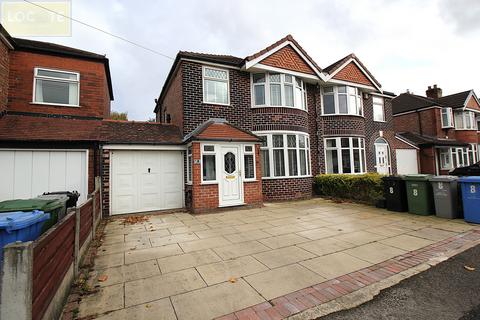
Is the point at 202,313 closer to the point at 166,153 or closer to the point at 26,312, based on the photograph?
the point at 26,312

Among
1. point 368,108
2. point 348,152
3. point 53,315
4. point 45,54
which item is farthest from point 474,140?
point 45,54

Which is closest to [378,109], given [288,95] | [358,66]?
[358,66]

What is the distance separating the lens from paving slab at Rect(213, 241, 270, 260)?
440 centimetres

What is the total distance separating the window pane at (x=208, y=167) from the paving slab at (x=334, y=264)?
17.1ft

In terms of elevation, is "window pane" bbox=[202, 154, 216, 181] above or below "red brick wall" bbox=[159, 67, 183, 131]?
below

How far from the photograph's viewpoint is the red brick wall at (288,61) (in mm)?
10837

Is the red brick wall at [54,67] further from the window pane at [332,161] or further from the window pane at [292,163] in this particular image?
the window pane at [332,161]

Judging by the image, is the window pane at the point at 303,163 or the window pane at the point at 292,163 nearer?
the window pane at the point at 292,163

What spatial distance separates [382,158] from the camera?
48.6 feet

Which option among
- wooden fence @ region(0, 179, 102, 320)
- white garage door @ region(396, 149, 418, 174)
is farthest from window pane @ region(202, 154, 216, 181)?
white garage door @ region(396, 149, 418, 174)

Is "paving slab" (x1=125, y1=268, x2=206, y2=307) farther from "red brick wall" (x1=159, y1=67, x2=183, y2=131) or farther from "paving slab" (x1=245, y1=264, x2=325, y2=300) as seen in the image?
"red brick wall" (x1=159, y1=67, x2=183, y2=131)

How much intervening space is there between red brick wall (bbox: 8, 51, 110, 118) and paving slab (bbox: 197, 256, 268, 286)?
8.70 meters

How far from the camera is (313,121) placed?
12750 mm

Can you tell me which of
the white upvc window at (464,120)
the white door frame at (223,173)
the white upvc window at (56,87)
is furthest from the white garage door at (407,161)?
the white upvc window at (56,87)
